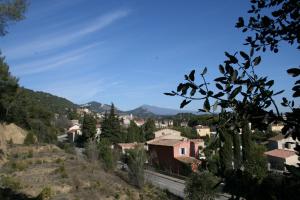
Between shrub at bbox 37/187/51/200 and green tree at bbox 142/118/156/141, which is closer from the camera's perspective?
shrub at bbox 37/187/51/200

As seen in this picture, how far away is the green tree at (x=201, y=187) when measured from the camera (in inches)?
842

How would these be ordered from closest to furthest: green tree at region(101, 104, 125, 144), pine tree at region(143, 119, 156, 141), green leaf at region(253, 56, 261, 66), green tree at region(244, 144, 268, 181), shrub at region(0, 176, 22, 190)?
green leaf at region(253, 56, 261, 66)
green tree at region(244, 144, 268, 181)
shrub at region(0, 176, 22, 190)
green tree at region(101, 104, 125, 144)
pine tree at region(143, 119, 156, 141)

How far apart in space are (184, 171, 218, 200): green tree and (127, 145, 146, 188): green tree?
461 cm

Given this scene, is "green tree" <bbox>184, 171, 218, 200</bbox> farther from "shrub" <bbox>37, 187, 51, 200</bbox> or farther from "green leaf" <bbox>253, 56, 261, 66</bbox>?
"green leaf" <bbox>253, 56, 261, 66</bbox>

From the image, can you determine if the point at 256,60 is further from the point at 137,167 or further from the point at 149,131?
the point at 149,131

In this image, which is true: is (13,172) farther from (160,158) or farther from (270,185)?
(160,158)

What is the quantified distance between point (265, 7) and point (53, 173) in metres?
20.7

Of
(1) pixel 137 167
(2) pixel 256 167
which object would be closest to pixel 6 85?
(1) pixel 137 167

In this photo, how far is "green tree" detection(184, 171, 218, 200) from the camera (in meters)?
21.4

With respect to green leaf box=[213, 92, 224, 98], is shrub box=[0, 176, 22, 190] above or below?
below

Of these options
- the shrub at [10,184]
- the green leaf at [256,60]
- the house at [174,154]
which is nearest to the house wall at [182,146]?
the house at [174,154]

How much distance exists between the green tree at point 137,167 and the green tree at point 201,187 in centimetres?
461

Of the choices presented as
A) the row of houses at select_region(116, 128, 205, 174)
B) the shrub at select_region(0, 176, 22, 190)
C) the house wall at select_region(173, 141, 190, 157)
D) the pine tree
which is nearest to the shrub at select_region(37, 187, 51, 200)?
the shrub at select_region(0, 176, 22, 190)

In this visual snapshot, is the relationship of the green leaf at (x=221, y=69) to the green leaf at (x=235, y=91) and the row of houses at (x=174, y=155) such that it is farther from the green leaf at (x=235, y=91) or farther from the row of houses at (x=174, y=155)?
the row of houses at (x=174, y=155)
